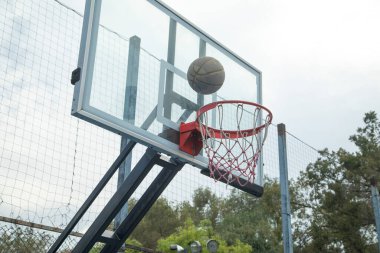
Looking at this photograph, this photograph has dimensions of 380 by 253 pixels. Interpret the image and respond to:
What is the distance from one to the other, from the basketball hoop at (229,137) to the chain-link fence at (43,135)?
1.94 feet

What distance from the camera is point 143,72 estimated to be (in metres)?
5.26

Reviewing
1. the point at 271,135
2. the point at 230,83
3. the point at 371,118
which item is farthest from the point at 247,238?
the point at 230,83

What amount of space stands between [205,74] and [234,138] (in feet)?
2.59

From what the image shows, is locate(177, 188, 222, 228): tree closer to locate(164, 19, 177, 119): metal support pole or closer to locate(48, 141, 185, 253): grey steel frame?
locate(48, 141, 185, 253): grey steel frame

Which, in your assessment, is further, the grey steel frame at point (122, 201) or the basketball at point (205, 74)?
the basketball at point (205, 74)

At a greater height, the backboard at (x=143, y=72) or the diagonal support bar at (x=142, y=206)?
the backboard at (x=143, y=72)

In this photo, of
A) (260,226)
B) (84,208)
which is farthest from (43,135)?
(260,226)

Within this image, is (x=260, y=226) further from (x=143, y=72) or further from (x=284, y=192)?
(x=143, y=72)

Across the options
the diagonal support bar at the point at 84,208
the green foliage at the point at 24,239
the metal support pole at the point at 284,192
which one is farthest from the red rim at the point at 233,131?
the green foliage at the point at 24,239

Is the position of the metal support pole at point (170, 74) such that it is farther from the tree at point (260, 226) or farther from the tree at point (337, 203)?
the tree at point (260, 226)

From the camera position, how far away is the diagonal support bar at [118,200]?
16.5ft

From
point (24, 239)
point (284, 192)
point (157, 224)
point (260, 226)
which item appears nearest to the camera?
point (284, 192)

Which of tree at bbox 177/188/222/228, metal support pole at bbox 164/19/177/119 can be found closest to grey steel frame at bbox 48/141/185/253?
metal support pole at bbox 164/19/177/119

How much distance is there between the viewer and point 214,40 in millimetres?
6219
